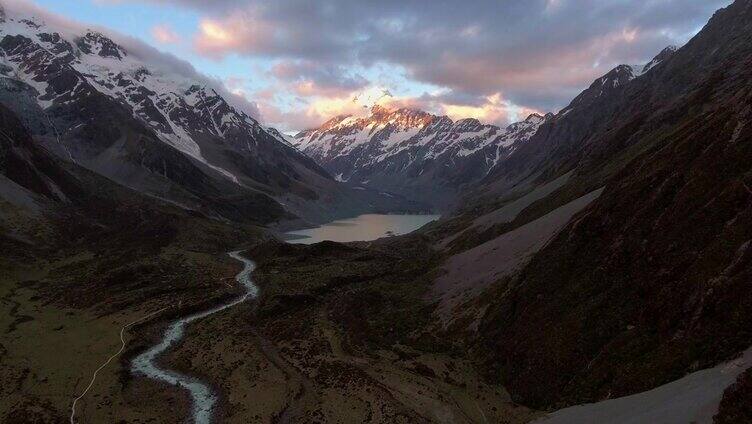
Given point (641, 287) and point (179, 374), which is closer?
point (641, 287)

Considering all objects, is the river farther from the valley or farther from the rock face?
the rock face

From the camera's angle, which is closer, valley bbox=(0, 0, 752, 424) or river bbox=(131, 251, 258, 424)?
valley bbox=(0, 0, 752, 424)

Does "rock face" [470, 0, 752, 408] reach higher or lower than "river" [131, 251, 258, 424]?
higher

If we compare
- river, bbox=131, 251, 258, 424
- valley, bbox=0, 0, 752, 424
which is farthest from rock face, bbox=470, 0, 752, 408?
river, bbox=131, 251, 258, 424

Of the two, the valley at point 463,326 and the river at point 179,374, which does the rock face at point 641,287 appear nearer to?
the valley at point 463,326

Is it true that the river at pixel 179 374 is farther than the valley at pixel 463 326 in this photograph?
Yes

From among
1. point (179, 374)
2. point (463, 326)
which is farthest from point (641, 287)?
point (179, 374)

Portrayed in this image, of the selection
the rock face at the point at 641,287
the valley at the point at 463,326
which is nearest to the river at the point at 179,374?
the valley at the point at 463,326

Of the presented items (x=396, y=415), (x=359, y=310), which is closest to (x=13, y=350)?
(x=359, y=310)

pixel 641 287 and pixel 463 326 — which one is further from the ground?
pixel 641 287

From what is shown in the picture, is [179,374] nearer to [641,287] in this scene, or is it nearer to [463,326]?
[463,326]

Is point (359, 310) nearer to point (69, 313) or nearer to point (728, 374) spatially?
point (69, 313)
